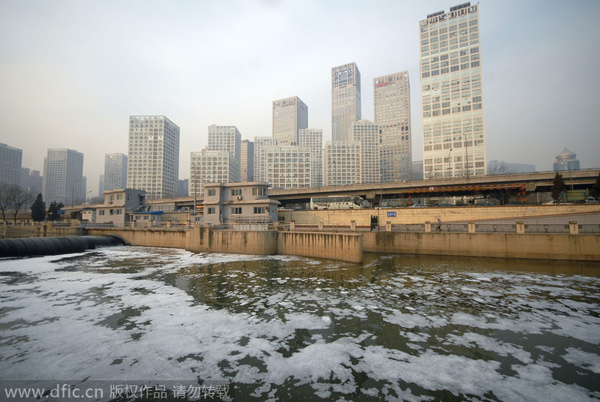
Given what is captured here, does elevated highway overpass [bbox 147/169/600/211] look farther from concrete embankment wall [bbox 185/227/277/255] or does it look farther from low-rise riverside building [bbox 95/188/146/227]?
low-rise riverside building [bbox 95/188/146/227]

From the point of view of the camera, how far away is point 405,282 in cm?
1591

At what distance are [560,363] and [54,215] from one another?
312 ft

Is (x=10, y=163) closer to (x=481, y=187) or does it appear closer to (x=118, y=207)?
(x=118, y=207)

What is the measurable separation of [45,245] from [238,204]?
71.9ft

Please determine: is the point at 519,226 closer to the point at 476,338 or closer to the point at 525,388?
the point at 476,338

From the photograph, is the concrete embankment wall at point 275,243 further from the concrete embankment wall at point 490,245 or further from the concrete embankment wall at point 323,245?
the concrete embankment wall at point 490,245

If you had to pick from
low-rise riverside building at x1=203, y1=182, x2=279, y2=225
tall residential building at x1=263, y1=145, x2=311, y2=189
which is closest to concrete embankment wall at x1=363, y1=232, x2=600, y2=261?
low-rise riverside building at x1=203, y1=182, x2=279, y2=225

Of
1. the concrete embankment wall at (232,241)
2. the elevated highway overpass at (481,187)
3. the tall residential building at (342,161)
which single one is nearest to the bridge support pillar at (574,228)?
the elevated highway overpass at (481,187)

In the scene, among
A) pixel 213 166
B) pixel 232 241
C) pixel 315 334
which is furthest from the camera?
pixel 213 166

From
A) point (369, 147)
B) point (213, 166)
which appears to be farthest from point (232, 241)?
point (369, 147)

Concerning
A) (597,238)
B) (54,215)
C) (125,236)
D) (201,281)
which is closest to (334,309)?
(201,281)

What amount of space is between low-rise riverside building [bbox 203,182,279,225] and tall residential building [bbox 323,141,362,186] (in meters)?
135

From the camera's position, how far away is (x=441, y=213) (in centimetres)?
3897

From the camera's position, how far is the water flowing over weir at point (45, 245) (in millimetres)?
25078
